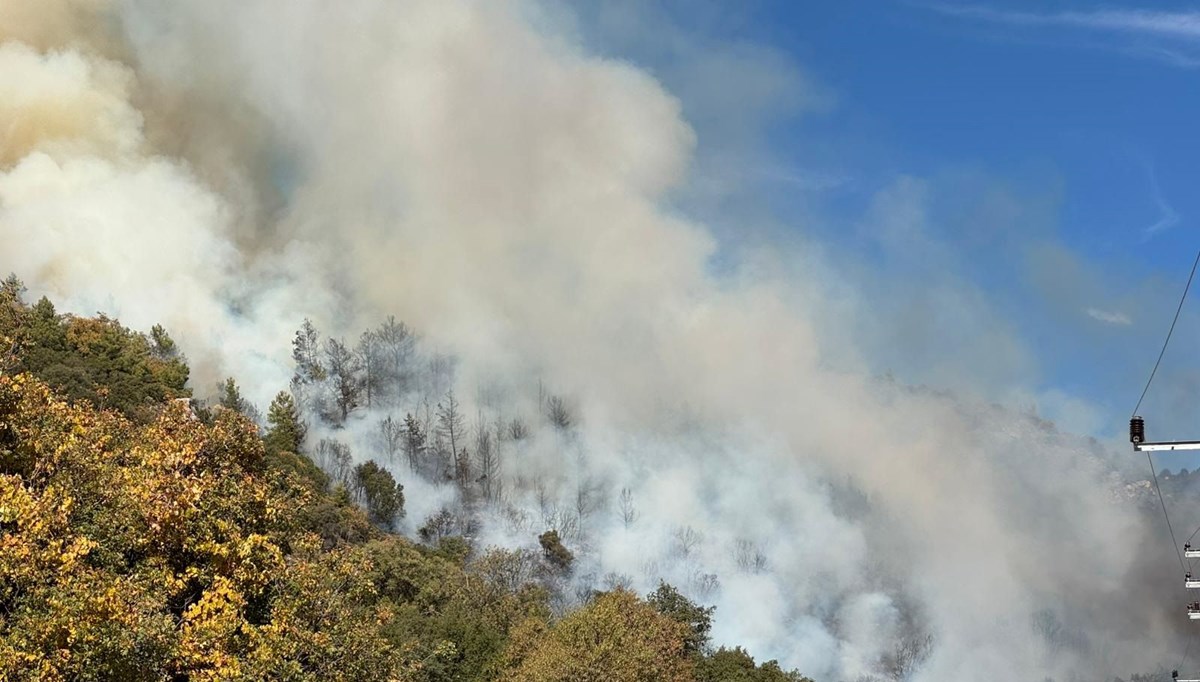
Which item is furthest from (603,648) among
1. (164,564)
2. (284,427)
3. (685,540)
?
(685,540)

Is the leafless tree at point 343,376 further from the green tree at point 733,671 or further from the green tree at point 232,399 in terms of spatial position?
the green tree at point 733,671

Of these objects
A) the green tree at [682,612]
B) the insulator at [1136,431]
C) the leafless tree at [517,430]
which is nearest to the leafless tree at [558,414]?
the leafless tree at [517,430]

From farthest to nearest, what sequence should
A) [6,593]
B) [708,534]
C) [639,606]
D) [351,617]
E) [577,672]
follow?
[708,534] → [639,606] → [577,672] → [351,617] → [6,593]

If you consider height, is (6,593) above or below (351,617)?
below

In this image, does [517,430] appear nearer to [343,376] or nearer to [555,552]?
[343,376]

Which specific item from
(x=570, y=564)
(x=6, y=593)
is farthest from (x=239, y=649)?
(x=570, y=564)

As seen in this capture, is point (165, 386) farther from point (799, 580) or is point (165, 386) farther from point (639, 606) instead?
point (799, 580)

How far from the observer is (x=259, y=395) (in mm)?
139625

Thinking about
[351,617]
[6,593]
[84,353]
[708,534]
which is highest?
[708,534]

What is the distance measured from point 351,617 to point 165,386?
78.3 m

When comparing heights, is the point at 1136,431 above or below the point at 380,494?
below

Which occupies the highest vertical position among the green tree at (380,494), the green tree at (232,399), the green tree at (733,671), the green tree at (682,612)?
the green tree at (232,399)

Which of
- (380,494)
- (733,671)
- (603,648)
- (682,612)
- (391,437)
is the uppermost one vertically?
(391,437)

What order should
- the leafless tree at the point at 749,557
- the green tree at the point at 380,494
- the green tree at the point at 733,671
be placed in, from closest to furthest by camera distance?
the green tree at the point at 733,671 < the green tree at the point at 380,494 < the leafless tree at the point at 749,557
